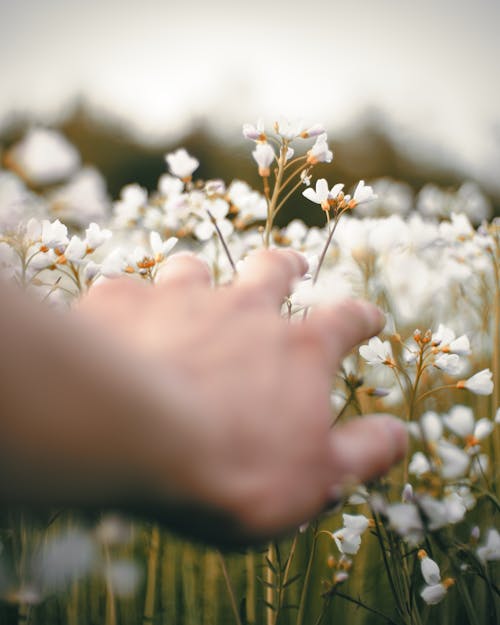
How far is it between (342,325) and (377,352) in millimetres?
422

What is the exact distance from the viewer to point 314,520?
39.7 inches

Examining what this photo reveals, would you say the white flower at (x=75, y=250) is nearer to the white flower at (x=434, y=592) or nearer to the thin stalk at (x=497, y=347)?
the white flower at (x=434, y=592)

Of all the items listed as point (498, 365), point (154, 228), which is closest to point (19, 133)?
point (154, 228)

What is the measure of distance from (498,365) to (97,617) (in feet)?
3.98

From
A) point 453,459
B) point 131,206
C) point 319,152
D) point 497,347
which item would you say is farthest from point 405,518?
point 131,206

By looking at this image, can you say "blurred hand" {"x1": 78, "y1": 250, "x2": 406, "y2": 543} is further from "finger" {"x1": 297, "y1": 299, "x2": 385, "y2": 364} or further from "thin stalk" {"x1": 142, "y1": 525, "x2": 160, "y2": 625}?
"thin stalk" {"x1": 142, "y1": 525, "x2": 160, "y2": 625}

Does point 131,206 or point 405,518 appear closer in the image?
point 405,518

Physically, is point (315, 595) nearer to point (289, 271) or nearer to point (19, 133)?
point (289, 271)

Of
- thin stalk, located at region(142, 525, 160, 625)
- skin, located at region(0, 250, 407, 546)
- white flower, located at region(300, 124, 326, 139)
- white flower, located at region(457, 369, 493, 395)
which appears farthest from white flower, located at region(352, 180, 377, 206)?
thin stalk, located at region(142, 525, 160, 625)

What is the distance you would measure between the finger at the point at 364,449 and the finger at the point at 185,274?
23 centimetres

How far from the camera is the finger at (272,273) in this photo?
0.70 m

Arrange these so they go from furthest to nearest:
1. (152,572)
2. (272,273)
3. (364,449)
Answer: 1. (152,572)
2. (272,273)
3. (364,449)

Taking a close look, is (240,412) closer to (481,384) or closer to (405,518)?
(405,518)

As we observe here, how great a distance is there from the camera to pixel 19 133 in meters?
11.5
